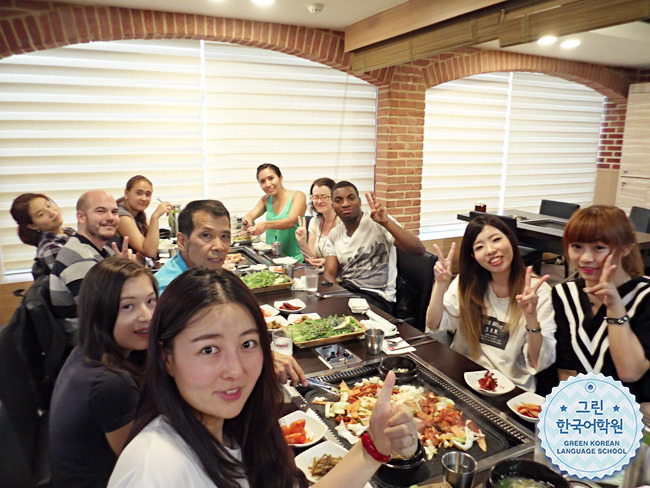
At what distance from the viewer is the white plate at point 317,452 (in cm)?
118

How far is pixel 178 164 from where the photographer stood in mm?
4406

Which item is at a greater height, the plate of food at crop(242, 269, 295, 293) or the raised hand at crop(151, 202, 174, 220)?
the raised hand at crop(151, 202, 174, 220)

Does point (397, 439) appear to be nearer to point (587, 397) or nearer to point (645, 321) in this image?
point (587, 397)

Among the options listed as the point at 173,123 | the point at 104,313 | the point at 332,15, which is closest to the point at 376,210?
the point at 104,313

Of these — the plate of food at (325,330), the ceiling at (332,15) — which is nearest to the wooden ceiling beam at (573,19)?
the ceiling at (332,15)

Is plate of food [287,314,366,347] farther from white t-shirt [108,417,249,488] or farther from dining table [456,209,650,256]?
dining table [456,209,650,256]

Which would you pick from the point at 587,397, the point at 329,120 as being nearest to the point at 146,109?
the point at 329,120

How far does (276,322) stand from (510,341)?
1061 mm

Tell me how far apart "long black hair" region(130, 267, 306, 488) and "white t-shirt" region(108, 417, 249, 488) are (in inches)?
0.7

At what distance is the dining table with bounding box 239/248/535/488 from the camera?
122 centimetres

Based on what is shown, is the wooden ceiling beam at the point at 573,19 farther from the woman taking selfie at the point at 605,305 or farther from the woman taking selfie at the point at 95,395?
the woman taking selfie at the point at 95,395

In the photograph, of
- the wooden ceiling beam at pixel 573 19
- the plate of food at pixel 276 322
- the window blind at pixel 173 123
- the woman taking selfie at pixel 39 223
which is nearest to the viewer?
the plate of food at pixel 276 322

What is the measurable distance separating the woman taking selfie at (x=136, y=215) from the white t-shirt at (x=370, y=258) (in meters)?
1.49

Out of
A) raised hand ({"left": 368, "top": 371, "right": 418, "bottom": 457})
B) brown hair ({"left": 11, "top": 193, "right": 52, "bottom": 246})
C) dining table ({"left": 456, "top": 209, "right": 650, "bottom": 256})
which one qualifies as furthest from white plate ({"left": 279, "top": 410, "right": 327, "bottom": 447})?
dining table ({"left": 456, "top": 209, "right": 650, "bottom": 256})
